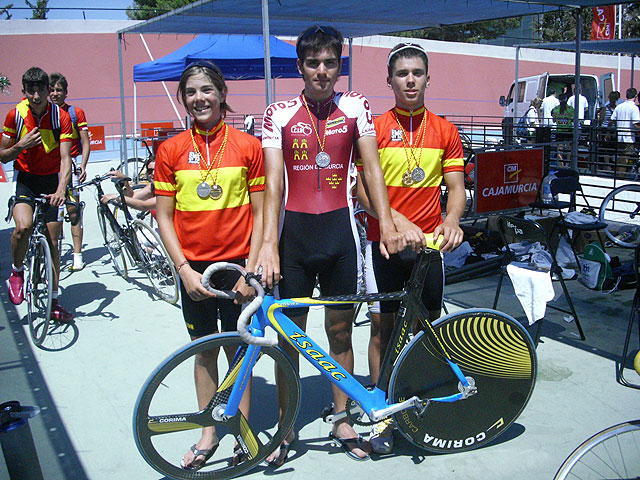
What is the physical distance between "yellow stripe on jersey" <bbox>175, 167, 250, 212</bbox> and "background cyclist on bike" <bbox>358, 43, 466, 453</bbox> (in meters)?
0.64

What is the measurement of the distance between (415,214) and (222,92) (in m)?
1.21

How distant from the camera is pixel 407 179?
3.28 meters

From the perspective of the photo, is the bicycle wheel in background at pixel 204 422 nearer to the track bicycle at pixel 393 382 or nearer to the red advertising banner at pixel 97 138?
the track bicycle at pixel 393 382

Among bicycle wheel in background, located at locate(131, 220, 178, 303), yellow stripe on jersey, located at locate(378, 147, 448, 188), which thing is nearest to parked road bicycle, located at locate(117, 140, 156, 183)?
bicycle wheel in background, located at locate(131, 220, 178, 303)

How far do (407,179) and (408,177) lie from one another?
1 cm

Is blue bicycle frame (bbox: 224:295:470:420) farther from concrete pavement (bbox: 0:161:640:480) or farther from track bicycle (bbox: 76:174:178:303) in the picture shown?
track bicycle (bbox: 76:174:178:303)

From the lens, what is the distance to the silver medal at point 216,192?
9.45ft

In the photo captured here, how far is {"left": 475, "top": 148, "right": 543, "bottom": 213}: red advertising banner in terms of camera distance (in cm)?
606

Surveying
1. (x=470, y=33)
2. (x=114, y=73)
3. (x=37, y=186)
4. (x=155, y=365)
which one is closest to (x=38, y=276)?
(x=37, y=186)

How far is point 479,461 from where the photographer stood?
304 centimetres

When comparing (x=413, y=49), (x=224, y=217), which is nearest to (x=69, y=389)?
(x=224, y=217)

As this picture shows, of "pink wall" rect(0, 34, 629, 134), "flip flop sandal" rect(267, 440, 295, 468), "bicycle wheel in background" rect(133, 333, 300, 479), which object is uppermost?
"pink wall" rect(0, 34, 629, 134)

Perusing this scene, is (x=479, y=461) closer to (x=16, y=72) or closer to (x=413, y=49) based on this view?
(x=413, y=49)

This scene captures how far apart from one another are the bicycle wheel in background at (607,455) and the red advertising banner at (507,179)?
4035 mm
